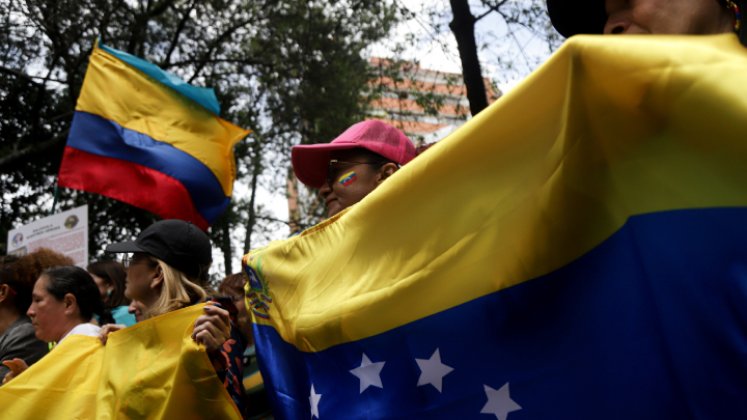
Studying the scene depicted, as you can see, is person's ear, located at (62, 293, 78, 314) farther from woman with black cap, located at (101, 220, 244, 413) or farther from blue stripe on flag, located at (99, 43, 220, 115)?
blue stripe on flag, located at (99, 43, 220, 115)

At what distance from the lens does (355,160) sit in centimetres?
294

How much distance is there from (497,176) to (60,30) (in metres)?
12.5

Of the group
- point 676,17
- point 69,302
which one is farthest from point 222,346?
point 676,17

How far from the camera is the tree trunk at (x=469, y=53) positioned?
4.92 m

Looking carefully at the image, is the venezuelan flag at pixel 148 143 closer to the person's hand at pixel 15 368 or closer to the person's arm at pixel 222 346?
the person's hand at pixel 15 368

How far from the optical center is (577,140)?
1330 mm

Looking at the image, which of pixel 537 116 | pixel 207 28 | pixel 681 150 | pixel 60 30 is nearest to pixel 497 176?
pixel 537 116

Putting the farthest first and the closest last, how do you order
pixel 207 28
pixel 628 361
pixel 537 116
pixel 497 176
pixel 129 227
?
1. pixel 129 227
2. pixel 207 28
3. pixel 497 176
4. pixel 537 116
5. pixel 628 361

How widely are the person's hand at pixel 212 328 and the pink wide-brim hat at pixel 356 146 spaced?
0.68m

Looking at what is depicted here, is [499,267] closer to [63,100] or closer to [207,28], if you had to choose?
[207,28]

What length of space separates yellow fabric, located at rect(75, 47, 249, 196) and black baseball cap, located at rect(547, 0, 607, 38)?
617cm

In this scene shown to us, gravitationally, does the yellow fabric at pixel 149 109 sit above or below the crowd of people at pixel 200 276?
above

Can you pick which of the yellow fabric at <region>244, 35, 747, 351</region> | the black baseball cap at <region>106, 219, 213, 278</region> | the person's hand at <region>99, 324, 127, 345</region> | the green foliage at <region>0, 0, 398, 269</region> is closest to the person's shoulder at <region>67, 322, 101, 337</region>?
the person's hand at <region>99, 324, 127, 345</region>

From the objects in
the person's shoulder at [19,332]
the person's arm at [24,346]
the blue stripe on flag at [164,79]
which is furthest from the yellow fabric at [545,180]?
the blue stripe on flag at [164,79]
